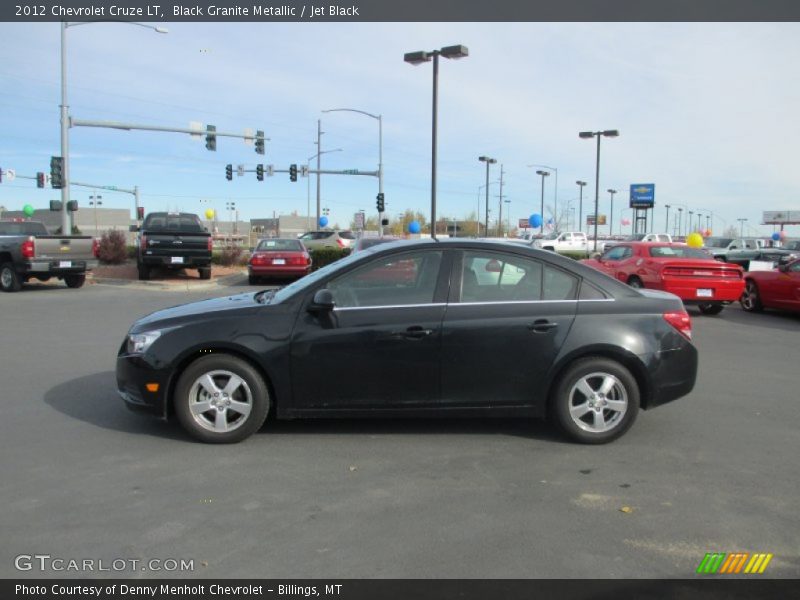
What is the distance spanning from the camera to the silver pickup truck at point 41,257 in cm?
1766

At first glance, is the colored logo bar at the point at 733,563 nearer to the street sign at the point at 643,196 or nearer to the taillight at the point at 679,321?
the taillight at the point at 679,321

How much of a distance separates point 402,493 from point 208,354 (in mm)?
1889

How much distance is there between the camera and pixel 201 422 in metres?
5.21

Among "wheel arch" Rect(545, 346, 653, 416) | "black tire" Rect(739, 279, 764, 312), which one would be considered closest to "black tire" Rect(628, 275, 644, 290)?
"black tire" Rect(739, 279, 764, 312)

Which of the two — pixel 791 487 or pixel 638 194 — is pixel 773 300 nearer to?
pixel 791 487

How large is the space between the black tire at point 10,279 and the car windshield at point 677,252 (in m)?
15.8

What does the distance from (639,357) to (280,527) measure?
3050 millimetres

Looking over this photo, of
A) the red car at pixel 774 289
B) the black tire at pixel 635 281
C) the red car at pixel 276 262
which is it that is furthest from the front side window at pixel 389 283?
the red car at pixel 276 262

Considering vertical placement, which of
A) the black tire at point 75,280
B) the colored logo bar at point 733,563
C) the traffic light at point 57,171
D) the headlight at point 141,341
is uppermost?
the traffic light at point 57,171

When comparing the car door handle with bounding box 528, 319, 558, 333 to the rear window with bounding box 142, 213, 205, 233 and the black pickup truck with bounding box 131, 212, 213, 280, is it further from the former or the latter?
the rear window with bounding box 142, 213, 205, 233

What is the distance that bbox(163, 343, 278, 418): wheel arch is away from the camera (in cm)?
514

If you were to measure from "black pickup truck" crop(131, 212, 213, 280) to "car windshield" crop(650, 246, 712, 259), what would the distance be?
492 inches

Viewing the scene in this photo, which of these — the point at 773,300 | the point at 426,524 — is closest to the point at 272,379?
the point at 426,524

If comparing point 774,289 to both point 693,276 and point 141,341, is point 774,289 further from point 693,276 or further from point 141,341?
point 141,341
